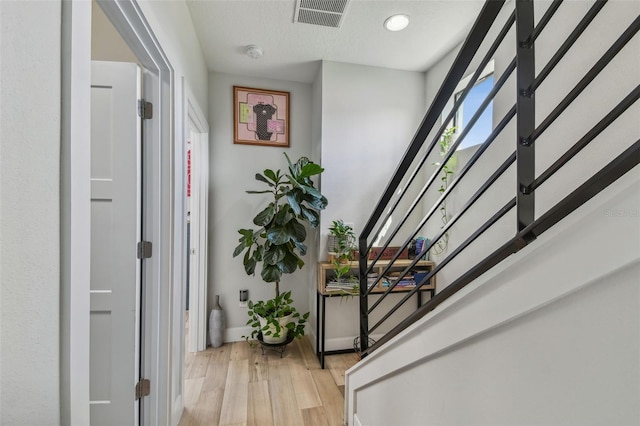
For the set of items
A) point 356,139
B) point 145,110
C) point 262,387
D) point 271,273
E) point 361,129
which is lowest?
point 262,387

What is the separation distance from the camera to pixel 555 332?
0.57 metres

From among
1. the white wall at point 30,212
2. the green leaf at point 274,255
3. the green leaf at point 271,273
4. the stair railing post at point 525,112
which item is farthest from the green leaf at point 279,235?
the stair railing post at point 525,112

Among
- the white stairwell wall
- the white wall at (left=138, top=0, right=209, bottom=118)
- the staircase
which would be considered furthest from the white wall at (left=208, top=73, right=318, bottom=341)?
the white stairwell wall

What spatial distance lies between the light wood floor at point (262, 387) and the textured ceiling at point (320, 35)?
2.75 meters

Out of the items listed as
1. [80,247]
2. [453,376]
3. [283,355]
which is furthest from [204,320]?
[453,376]

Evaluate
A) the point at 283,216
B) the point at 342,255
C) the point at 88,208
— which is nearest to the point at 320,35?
the point at 283,216

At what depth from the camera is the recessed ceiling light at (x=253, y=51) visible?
2.33 meters

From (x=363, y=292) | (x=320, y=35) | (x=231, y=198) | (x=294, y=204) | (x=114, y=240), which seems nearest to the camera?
(x=114, y=240)

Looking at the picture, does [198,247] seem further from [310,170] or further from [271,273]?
[310,170]

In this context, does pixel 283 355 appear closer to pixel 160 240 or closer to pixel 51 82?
pixel 160 240

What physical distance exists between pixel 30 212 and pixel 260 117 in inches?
99.1

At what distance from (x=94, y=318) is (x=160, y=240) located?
1.63 ft

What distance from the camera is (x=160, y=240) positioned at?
4.87 ft

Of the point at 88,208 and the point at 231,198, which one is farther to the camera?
the point at 231,198
